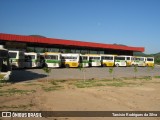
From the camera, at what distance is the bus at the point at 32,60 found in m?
35.3

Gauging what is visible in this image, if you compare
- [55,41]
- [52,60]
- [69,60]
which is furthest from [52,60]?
[55,41]

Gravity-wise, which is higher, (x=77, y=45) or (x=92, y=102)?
(x=77, y=45)

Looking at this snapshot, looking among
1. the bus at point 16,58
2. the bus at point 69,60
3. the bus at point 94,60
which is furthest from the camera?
the bus at point 94,60

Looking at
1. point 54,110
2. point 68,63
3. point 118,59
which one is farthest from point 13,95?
point 118,59

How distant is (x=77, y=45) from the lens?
52.7 metres

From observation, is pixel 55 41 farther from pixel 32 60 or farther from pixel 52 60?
pixel 32 60

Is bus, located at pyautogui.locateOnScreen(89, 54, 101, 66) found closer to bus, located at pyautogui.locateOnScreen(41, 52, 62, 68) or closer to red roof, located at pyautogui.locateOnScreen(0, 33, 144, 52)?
red roof, located at pyautogui.locateOnScreen(0, 33, 144, 52)

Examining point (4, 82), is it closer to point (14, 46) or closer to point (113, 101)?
point (113, 101)

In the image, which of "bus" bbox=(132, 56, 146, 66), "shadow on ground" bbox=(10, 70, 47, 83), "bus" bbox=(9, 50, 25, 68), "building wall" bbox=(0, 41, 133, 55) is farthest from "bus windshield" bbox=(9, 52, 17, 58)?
"bus" bbox=(132, 56, 146, 66)

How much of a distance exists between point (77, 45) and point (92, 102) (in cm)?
4125

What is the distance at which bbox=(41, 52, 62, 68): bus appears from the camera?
3750 centimetres

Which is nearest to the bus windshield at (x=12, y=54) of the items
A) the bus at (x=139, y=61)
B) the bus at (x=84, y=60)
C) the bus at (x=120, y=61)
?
the bus at (x=84, y=60)

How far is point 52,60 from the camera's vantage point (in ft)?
124

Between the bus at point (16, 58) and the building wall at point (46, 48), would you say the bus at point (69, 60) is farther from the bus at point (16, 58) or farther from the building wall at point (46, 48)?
the building wall at point (46, 48)
